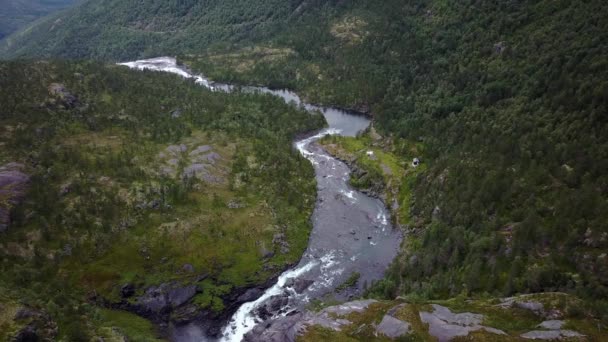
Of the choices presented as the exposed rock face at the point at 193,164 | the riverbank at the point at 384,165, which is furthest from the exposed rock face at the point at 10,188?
the riverbank at the point at 384,165

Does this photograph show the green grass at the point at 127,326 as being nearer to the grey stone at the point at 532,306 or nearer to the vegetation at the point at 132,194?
the vegetation at the point at 132,194

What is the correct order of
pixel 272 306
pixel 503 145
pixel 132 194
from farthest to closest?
pixel 132 194
pixel 503 145
pixel 272 306

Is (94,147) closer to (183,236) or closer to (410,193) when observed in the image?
(183,236)

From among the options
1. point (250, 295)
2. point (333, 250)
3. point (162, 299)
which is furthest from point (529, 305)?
point (162, 299)

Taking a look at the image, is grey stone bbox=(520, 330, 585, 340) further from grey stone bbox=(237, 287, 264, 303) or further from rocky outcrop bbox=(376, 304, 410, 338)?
grey stone bbox=(237, 287, 264, 303)

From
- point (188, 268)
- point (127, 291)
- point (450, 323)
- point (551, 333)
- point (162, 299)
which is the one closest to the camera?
point (551, 333)

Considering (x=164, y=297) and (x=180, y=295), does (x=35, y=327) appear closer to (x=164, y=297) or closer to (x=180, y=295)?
(x=164, y=297)
